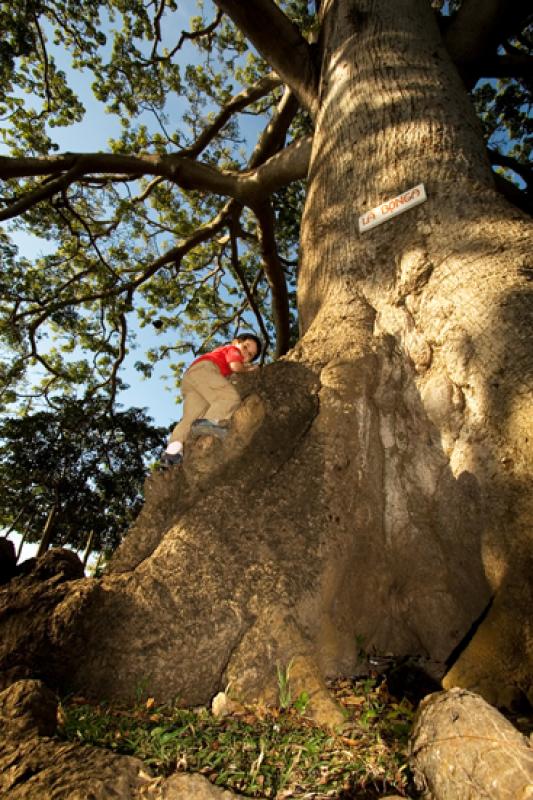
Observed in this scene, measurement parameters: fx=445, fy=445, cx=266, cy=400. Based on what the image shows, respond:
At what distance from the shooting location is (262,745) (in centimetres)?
143

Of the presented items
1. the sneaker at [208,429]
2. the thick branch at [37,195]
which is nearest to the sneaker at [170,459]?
the sneaker at [208,429]

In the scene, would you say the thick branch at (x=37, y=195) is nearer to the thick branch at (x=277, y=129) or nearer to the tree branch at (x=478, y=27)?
the thick branch at (x=277, y=129)

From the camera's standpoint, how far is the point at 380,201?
9.73 feet

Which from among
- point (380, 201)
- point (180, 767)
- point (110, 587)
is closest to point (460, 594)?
point (180, 767)

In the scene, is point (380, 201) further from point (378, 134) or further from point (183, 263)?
point (183, 263)

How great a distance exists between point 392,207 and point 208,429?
6.07 ft

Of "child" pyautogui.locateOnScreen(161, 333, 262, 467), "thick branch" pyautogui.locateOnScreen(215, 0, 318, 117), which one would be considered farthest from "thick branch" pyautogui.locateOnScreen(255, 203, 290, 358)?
"child" pyautogui.locateOnScreen(161, 333, 262, 467)

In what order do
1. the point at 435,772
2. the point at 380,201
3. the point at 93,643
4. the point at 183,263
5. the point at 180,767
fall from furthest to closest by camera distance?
the point at 183,263 → the point at 380,201 → the point at 93,643 → the point at 180,767 → the point at 435,772

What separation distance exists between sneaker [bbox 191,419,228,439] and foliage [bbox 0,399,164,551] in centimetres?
955

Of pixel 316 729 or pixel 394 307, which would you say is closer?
pixel 316 729

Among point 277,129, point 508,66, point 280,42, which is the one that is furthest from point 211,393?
point 508,66

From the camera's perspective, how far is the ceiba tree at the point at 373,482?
1769 mm

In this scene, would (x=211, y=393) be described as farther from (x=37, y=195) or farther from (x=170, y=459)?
(x=37, y=195)

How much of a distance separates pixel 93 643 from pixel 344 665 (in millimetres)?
1137
